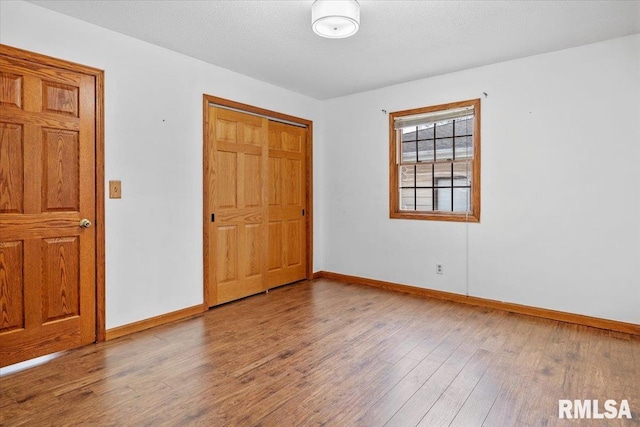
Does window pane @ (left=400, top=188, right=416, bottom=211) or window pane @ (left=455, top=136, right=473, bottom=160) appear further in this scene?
window pane @ (left=400, top=188, right=416, bottom=211)

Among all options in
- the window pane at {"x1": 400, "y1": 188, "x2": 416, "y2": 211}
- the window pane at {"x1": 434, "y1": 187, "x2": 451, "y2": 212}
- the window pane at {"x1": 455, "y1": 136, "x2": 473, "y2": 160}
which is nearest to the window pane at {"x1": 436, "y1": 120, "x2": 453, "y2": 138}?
the window pane at {"x1": 455, "y1": 136, "x2": 473, "y2": 160}

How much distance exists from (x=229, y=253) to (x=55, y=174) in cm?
177

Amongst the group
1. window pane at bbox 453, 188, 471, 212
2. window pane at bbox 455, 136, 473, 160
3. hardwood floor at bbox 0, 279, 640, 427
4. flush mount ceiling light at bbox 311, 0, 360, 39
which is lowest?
hardwood floor at bbox 0, 279, 640, 427

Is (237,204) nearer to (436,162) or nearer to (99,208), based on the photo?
(99,208)

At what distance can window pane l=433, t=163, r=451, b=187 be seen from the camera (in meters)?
4.11

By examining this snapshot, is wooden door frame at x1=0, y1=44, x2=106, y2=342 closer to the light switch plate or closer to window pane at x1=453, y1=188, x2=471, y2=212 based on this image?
the light switch plate

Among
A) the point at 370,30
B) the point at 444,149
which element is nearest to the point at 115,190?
the point at 370,30

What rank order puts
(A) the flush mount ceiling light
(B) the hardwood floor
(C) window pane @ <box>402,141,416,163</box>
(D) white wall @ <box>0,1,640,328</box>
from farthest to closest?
1. (C) window pane @ <box>402,141,416,163</box>
2. (D) white wall @ <box>0,1,640,328</box>
3. (A) the flush mount ceiling light
4. (B) the hardwood floor

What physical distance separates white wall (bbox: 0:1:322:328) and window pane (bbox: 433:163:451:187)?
99.5 inches

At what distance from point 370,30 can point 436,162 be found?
69.5 inches

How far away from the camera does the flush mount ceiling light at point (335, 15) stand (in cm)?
238

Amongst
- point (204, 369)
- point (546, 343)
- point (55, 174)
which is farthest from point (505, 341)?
point (55, 174)

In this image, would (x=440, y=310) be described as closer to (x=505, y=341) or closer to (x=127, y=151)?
(x=505, y=341)

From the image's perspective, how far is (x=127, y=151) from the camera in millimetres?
3037
